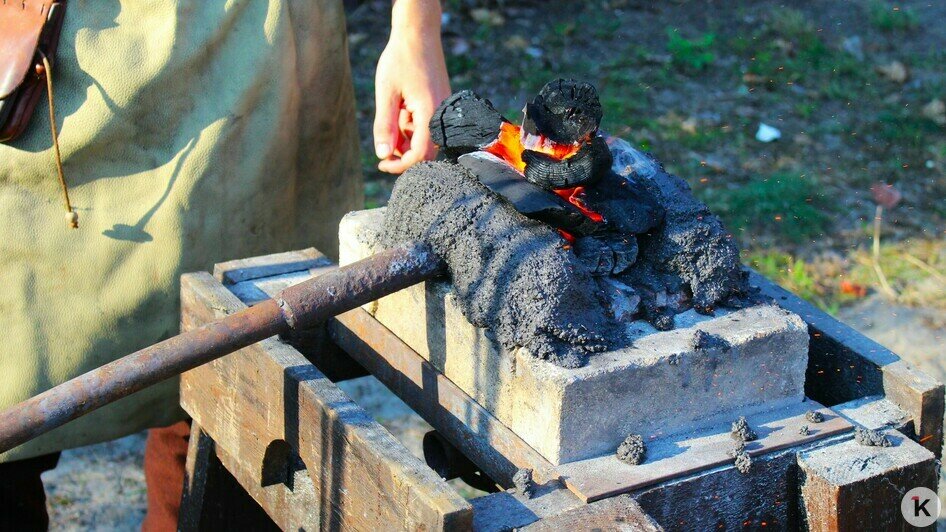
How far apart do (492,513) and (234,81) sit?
48.2 inches

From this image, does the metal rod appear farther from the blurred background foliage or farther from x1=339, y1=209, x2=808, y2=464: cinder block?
the blurred background foliage

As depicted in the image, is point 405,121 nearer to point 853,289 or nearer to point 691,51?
point 853,289

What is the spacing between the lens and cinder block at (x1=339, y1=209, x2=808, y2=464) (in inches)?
64.9

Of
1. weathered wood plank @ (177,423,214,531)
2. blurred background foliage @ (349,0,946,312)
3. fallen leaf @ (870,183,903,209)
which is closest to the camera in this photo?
weathered wood plank @ (177,423,214,531)

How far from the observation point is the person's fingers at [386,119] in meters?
2.30

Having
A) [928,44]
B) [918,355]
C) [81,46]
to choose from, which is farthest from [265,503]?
[928,44]

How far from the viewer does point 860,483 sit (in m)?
1.63

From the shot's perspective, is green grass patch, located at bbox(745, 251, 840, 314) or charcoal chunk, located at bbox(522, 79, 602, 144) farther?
green grass patch, located at bbox(745, 251, 840, 314)

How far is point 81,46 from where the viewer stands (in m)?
2.19

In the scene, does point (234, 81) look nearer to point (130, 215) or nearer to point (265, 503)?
point (130, 215)

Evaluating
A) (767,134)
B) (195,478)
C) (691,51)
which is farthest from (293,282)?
(691,51)

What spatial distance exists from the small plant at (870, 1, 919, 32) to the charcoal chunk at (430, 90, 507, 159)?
4.95 metres

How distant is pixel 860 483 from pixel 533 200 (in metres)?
0.67

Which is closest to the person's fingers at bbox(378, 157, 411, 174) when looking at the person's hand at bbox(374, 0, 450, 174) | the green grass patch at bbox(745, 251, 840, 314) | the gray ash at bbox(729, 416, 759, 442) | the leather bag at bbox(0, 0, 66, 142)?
the person's hand at bbox(374, 0, 450, 174)
